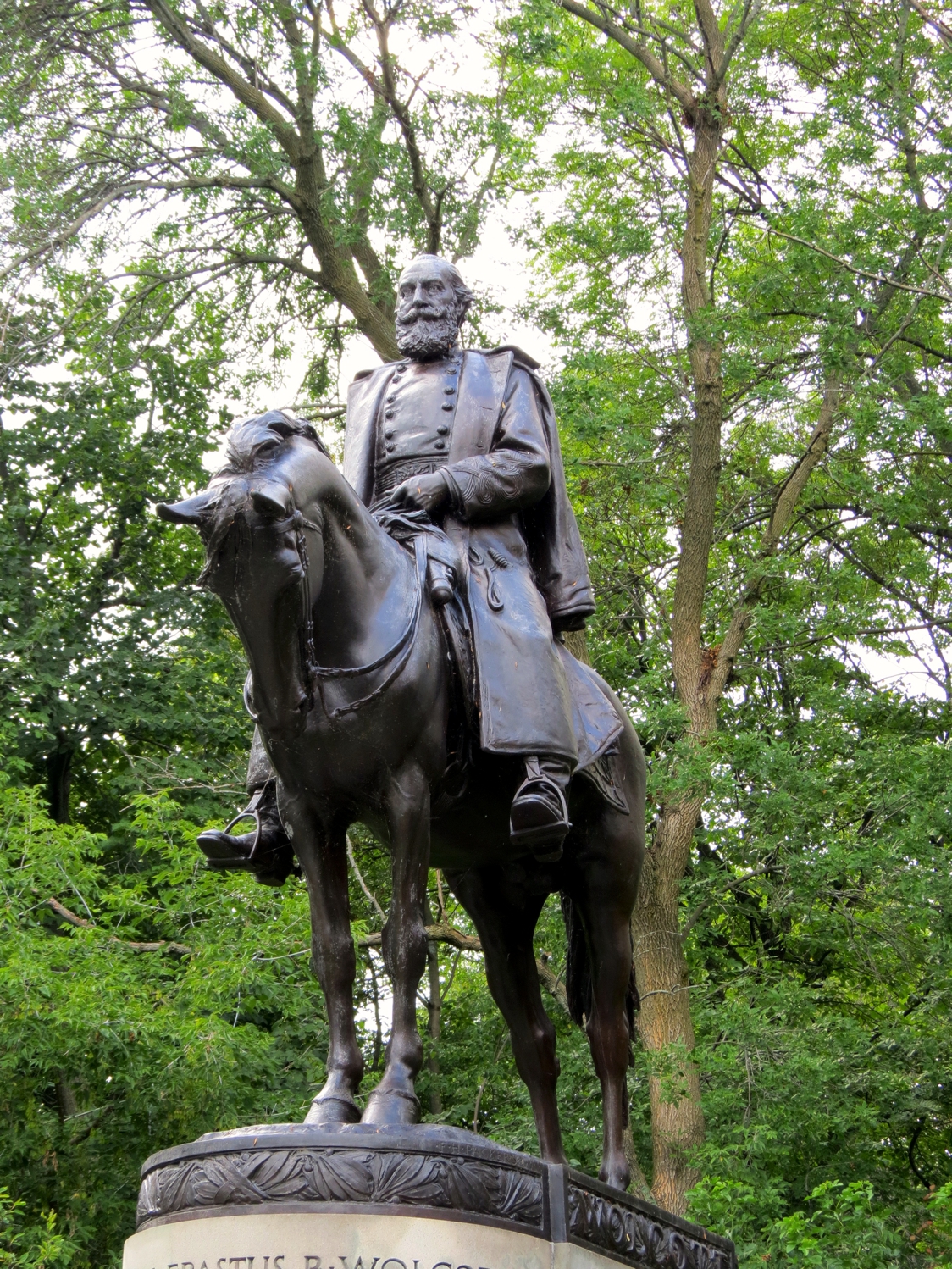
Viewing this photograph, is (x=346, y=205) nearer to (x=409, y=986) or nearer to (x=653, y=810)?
(x=653, y=810)

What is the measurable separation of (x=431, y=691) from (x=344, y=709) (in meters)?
0.32

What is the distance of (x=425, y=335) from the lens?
5844 millimetres

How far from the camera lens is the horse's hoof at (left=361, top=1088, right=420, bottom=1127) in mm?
4352

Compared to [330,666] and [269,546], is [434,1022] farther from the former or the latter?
[269,546]

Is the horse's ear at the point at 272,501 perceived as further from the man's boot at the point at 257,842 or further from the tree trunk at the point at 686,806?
the tree trunk at the point at 686,806

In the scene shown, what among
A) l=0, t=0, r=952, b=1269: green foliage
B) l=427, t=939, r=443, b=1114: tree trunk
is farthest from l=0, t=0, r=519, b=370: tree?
l=427, t=939, r=443, b=1114: tree trunk

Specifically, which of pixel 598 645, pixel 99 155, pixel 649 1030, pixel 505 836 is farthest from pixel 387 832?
pixel 99 155

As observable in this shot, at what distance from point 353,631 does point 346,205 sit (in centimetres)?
1076

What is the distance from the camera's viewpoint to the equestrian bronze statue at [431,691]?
4484 millimetres

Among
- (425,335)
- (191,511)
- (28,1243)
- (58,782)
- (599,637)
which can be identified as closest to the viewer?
(191,511)

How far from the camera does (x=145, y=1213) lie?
14.2ft

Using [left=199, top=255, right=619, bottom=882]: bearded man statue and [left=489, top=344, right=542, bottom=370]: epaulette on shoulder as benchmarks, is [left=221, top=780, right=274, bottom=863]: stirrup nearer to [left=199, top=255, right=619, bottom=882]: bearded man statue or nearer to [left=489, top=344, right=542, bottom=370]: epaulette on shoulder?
[left=199, top=255, right=619, bottom=882]: bearded man statue

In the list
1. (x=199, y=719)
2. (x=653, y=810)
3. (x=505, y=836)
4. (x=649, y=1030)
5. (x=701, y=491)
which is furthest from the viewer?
(x=199, y=719)

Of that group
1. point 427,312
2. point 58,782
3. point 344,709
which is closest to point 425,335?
point 427,312
